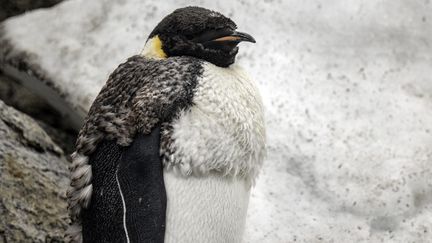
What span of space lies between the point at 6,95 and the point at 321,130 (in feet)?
4.71

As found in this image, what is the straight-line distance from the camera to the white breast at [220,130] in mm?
2004

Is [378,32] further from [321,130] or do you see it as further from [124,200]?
[124,200]

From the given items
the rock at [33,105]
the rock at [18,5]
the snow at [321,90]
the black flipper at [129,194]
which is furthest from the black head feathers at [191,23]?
the rock at [18,5]

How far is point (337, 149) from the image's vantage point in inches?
120

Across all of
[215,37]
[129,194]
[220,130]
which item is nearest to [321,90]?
[215,37]

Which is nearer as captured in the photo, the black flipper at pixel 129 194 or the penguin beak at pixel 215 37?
the black flipper at pixel 129 194

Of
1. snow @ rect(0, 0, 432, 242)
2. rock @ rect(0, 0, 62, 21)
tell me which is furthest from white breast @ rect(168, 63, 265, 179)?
rock @ rect(0, 0, 62, 21)

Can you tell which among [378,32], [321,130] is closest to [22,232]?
[321,130]

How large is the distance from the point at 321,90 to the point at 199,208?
1.37 metres

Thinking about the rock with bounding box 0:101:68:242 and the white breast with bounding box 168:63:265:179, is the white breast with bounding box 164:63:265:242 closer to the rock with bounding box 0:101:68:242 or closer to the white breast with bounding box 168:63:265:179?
the white breast with bounding box 168:63:265:179

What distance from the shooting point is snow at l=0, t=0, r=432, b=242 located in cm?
287

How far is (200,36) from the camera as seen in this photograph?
218 centimetres

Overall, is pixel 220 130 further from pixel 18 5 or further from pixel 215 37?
pixel 18 5

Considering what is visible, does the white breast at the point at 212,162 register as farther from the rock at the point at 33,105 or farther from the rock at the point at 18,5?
the rock at the point at 18,5
